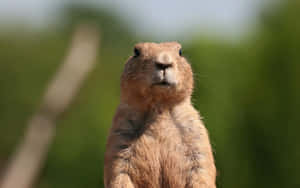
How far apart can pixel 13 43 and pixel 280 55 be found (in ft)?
89.4

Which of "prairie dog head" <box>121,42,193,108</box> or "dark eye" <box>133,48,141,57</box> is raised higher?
"dark eye" <box>133,48,141,57</box>

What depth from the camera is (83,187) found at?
148ft

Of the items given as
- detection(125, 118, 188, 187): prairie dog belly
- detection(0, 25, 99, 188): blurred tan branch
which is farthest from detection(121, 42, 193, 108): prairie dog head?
detection(0, 25, 99, 188): blurred tan branch

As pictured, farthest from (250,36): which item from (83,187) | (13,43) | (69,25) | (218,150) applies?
(69,25)

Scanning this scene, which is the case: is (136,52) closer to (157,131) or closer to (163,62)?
(163,62)

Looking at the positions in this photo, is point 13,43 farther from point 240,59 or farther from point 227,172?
point 227,172

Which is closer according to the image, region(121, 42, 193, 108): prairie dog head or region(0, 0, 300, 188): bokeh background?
region(121, 42, 193, 108): prairie dog head

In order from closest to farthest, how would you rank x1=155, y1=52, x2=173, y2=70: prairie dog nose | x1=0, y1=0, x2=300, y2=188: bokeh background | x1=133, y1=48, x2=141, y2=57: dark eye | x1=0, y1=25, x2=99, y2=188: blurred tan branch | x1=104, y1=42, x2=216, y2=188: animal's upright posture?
x1=155, y1=52, x2=173, y2=70: prairie dog nose
x1=104, y1=42, x2=216, y2=188: animal's upright posture
x1=133, y1=48, x2=141, y2=57: dark eye
x1=0, y1=25, x2=99, y2=188: blurred tan branch
x1=0, y1=0, x2=300, y2=188: bokeh background

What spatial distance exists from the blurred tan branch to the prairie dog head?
10.5 m

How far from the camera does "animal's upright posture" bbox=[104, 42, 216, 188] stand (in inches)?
280

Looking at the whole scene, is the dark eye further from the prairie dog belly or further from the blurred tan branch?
the blurred tan branch

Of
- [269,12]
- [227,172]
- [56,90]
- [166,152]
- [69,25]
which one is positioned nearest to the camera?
[166,152]

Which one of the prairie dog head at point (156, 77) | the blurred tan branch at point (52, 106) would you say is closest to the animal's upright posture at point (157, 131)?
the prairie dog head at point (156, 77)

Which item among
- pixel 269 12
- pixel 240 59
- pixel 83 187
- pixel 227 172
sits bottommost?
pixel 83 187
